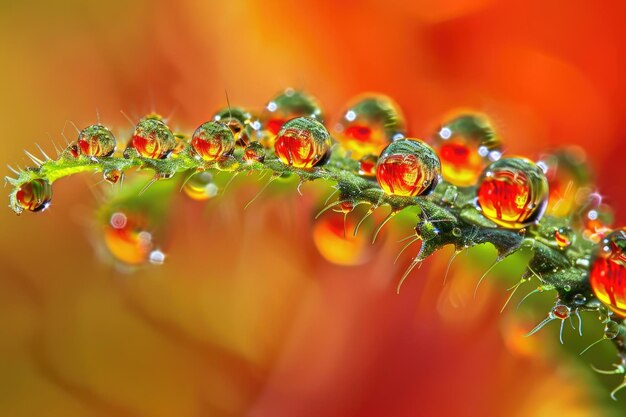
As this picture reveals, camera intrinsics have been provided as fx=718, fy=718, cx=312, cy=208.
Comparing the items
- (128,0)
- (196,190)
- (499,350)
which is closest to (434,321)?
(499,350)

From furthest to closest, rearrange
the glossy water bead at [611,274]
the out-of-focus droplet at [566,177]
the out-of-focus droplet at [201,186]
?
the out-of-focus droplet at [566,177], the out-of-focus droplet at [201,186], the glossy water bead at [611,274]

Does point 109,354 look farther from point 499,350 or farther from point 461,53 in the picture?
point 461,53

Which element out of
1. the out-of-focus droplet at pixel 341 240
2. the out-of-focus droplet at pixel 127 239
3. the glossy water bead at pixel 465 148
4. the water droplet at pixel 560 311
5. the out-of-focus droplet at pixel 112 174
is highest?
the glossy water bead at pixel 465 148

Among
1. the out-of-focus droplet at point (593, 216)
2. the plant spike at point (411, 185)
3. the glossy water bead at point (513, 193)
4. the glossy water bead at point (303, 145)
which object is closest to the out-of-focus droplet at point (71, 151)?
the plant spike at point (411, 185)

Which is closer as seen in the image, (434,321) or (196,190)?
(196,190)

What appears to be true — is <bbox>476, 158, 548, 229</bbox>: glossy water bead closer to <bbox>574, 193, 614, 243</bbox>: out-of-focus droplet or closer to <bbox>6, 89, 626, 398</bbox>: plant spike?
<bbox>6, 89, 626, 398</bbox>: plant spike

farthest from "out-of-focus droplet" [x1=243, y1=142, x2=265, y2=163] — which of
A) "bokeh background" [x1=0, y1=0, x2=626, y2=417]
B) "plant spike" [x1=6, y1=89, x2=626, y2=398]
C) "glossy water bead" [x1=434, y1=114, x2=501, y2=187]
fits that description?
"glossy water bead" [x1=434, y1=114, x2=501, y2=187]

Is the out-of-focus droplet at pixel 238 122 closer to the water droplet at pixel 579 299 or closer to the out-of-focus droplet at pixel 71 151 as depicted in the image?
the out-of-focus droplet at pixel 71 151
